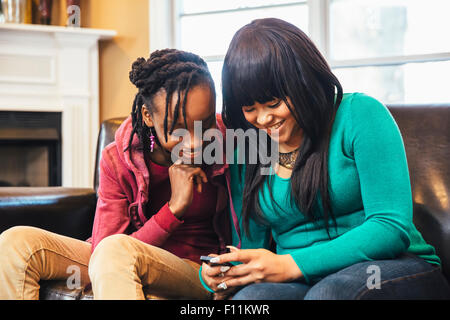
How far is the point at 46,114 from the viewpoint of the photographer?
9.22ft

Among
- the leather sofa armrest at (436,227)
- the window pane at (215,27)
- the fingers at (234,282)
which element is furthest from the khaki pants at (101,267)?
the window pane at (215,27)

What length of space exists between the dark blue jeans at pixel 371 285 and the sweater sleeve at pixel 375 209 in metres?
0.03

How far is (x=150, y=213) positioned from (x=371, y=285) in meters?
0.61

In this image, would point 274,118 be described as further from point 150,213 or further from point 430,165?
point 430,165

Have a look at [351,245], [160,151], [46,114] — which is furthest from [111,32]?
[351,245]

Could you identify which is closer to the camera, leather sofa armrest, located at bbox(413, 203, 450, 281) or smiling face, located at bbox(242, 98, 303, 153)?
smiling face, located at bbox(242, 98, 303, 153)

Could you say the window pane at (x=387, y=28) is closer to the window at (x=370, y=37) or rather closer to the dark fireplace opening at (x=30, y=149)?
the window at (x=370, y=37)

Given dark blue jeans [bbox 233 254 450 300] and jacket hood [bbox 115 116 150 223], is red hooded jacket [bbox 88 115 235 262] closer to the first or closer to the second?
jacket hood [bbox 115 116 150 223]

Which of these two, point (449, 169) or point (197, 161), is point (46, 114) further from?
point (449, 169)

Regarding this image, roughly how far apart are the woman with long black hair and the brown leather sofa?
261mm

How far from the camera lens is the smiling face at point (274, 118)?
3.18 feet

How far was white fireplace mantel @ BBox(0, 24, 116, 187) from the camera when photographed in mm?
2748

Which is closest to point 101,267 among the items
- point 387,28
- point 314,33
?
point 314,33

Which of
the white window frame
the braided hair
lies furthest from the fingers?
the white window frame
